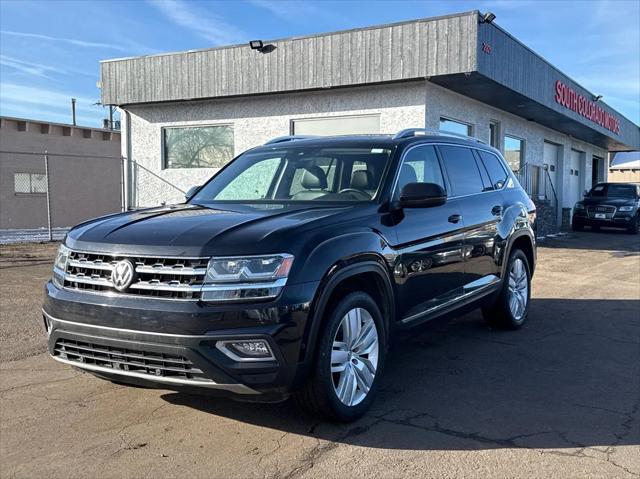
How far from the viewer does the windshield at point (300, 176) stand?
4.81 metres

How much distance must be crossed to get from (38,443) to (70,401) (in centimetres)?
74

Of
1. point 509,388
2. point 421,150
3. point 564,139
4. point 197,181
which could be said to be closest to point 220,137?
point 197,181

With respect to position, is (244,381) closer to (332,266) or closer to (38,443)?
(332,266)

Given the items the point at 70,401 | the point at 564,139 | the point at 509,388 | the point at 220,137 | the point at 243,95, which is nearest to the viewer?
the point at 70,401

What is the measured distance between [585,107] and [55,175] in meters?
19.9

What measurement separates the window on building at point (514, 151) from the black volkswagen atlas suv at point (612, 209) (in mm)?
4126

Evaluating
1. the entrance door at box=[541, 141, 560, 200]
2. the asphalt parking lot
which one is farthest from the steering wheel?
the entrance door at box=[541, 141, 560, 200]

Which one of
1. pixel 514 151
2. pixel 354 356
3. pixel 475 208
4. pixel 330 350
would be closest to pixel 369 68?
pixel 514 151

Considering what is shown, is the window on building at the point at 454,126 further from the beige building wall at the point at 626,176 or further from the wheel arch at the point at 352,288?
the beige building wall at the point at 626,176

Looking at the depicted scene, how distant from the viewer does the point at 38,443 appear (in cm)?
376

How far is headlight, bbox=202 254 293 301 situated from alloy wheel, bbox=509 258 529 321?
394 centimetres

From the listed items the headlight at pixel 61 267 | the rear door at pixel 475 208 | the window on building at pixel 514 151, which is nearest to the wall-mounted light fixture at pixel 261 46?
the window on building at pixel 514 151

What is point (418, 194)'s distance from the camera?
451cm

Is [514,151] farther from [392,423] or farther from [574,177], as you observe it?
[392,423]
